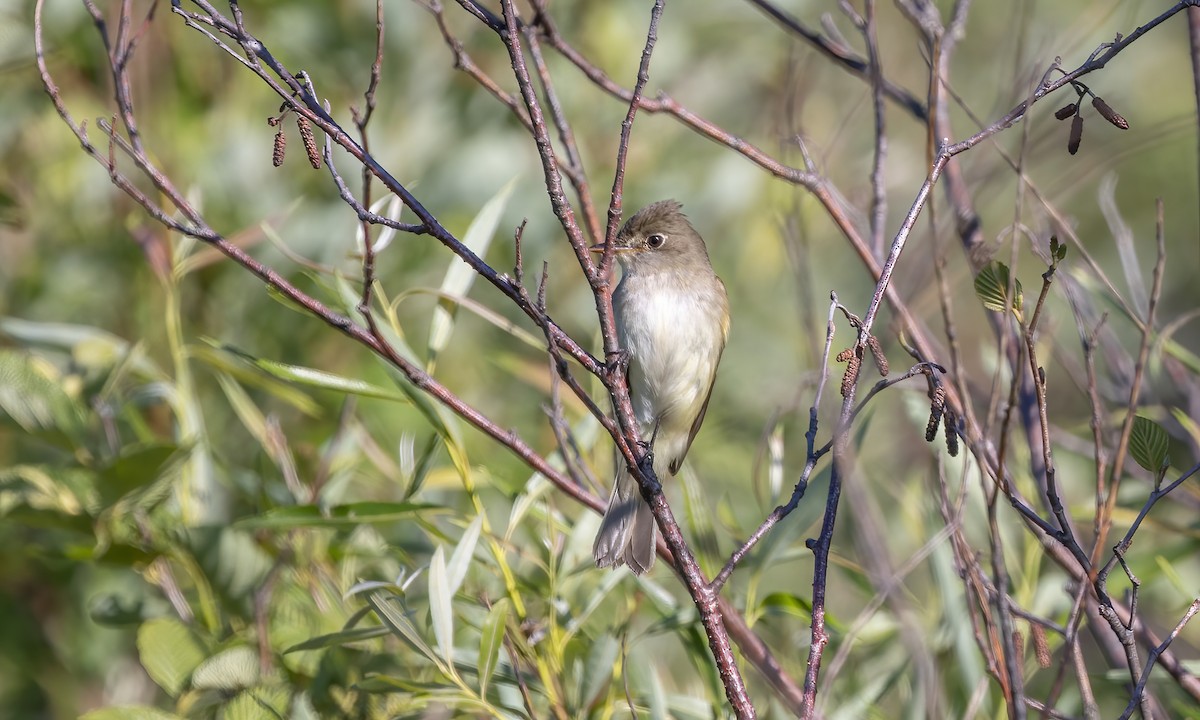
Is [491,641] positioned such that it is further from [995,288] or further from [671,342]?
[671,342]

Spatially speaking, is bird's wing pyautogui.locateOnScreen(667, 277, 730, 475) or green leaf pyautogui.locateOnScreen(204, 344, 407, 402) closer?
green leaf pyautogui.locateOnScreen(204, 344, 407, 402)

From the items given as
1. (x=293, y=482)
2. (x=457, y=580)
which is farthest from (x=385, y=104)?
(x=457, y=580)

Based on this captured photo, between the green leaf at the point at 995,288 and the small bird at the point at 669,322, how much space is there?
5.85ft

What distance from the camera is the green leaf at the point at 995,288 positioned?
70.2 inches

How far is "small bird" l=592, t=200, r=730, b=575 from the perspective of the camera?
3613mm

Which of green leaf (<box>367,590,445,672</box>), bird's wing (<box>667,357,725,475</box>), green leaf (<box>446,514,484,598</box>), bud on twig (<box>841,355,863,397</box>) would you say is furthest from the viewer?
bird's wing (<box>667,357,725,475</box>)

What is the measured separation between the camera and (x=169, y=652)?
2.46 meters

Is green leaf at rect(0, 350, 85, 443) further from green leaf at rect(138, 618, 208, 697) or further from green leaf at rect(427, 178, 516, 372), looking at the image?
green leaf at rect(427, 178, 516, 372)

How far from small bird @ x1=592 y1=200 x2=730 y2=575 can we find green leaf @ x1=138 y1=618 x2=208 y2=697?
1.54 m

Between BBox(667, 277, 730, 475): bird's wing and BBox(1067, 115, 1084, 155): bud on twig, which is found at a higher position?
BBox(667, 277, 730, 475): bird's wing

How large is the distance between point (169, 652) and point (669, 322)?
1.74 metres

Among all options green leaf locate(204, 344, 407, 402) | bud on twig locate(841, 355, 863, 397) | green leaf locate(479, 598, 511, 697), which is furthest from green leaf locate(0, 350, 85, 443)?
bud on twig locate(841, 355, 863, 397)

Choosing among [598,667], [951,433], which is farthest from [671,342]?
[951,433]

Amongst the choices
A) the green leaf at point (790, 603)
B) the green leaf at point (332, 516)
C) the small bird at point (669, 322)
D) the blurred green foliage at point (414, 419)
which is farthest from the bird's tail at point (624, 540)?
the small bird at point (669, 322)
